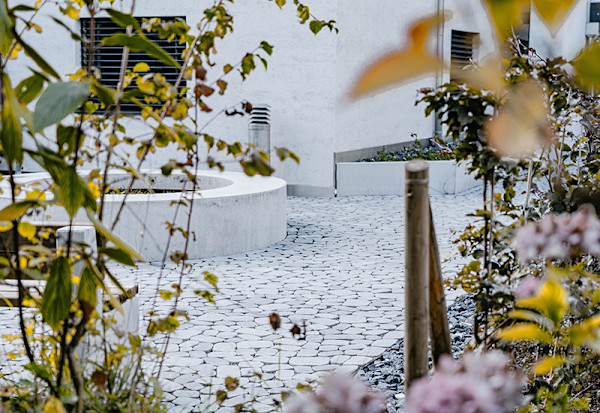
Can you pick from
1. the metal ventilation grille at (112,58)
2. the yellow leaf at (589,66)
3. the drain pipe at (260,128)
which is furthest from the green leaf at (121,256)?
the metal ventilation grille at (112,58)

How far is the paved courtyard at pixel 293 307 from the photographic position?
4.31 metres

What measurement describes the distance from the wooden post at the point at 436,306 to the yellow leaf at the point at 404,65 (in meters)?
2.02

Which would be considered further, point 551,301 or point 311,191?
point 311,191

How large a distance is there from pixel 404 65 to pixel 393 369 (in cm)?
405

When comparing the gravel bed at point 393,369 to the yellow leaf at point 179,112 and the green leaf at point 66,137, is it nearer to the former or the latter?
the yellow leaf at point 179,112

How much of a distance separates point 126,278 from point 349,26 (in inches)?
273

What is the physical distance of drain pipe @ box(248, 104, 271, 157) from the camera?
1148 centimetres

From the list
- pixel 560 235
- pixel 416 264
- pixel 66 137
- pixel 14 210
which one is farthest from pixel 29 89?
pixel 560 235

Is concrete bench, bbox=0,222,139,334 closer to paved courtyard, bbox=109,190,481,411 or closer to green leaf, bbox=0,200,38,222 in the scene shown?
paved courtyard, bbox=109,190,481,411

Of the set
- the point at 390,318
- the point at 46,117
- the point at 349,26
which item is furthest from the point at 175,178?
the point at 46,117

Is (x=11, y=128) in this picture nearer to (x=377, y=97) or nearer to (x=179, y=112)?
(x=179, y=112)

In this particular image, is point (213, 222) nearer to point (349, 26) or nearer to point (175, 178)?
point (175, 178)

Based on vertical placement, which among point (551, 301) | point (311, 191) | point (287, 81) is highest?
point (287, 81)

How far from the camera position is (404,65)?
0.42 m
